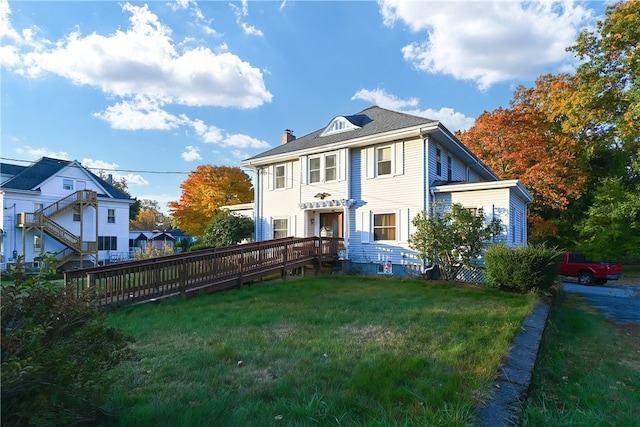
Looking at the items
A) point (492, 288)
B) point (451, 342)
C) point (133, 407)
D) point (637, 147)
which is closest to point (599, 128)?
point (637, 147)

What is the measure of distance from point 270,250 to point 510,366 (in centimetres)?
932

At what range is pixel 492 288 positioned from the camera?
9789mm

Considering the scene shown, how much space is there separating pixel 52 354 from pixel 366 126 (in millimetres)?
14404

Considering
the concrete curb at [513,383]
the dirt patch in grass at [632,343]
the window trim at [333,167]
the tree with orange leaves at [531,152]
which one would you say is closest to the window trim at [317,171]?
the window trim at [333,167]

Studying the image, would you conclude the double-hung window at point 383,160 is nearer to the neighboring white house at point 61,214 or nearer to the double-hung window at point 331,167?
the double-hung window at point 331,167

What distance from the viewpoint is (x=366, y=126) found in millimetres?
14984

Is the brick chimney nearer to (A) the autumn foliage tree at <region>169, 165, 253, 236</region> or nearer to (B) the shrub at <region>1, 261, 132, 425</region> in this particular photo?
(A) the autumn foliage tree at <region>169, 165, 253, 236</region>

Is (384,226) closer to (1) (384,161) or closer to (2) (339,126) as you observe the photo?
(1) (384,161)

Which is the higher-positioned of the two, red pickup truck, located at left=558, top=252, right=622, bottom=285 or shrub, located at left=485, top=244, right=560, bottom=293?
shrub, located at left=485, top=244, right=560, bottom=293

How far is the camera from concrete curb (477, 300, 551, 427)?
258cm

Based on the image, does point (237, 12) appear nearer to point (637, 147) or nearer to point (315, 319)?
point (315, 319)

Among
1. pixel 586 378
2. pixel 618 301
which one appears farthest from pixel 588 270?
pixel 586 378

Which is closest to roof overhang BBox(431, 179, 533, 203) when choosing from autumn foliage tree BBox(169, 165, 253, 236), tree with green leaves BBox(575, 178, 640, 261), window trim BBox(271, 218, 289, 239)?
window trim BBox(271, 218, 289, 239)

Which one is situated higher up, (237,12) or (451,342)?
(237,12)
